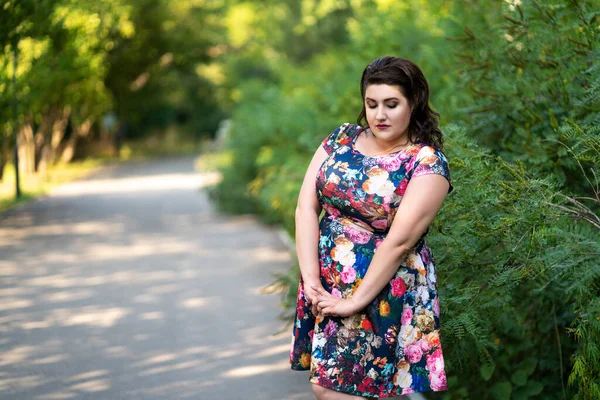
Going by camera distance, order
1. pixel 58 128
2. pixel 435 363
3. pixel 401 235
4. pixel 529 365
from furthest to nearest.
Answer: pixel 58 128 → pixel 529 365 → pixel 435 363 → pixel 401 235

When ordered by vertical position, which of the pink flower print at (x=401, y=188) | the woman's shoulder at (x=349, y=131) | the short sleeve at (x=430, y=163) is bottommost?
the pink flower print at (x=401, y=188)

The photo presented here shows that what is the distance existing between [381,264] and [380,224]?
208 millimetres

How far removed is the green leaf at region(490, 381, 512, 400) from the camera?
202 inches

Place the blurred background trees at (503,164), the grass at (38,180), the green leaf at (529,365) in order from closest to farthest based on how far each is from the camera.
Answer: the blurred background trees at (503,164) → the green leaf at (529,365) → the grass at (38,180)

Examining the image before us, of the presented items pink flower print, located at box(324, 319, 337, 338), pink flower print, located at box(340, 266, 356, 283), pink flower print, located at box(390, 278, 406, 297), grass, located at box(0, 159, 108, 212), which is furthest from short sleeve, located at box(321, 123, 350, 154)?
grass, located at box(0, 159, 108, 212)

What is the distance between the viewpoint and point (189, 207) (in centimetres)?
1803

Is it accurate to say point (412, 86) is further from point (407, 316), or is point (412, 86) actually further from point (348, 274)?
point (407, 316)

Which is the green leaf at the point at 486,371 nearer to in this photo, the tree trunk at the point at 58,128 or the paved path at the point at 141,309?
the paved path at the point at 141,309

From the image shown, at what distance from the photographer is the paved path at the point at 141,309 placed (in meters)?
5.92

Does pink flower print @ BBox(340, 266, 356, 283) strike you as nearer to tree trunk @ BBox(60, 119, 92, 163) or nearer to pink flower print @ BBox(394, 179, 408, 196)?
pink flower print @ BBox(394, 179, 408, 196)

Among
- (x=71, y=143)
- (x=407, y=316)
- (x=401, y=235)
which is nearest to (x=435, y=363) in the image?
(x=407, y=316)

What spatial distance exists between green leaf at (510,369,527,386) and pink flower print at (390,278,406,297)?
2166 mm

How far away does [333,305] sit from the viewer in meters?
A: 3.41

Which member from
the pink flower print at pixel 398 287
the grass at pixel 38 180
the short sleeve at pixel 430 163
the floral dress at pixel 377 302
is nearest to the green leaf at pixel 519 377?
the floral dress at pixel 377 302
